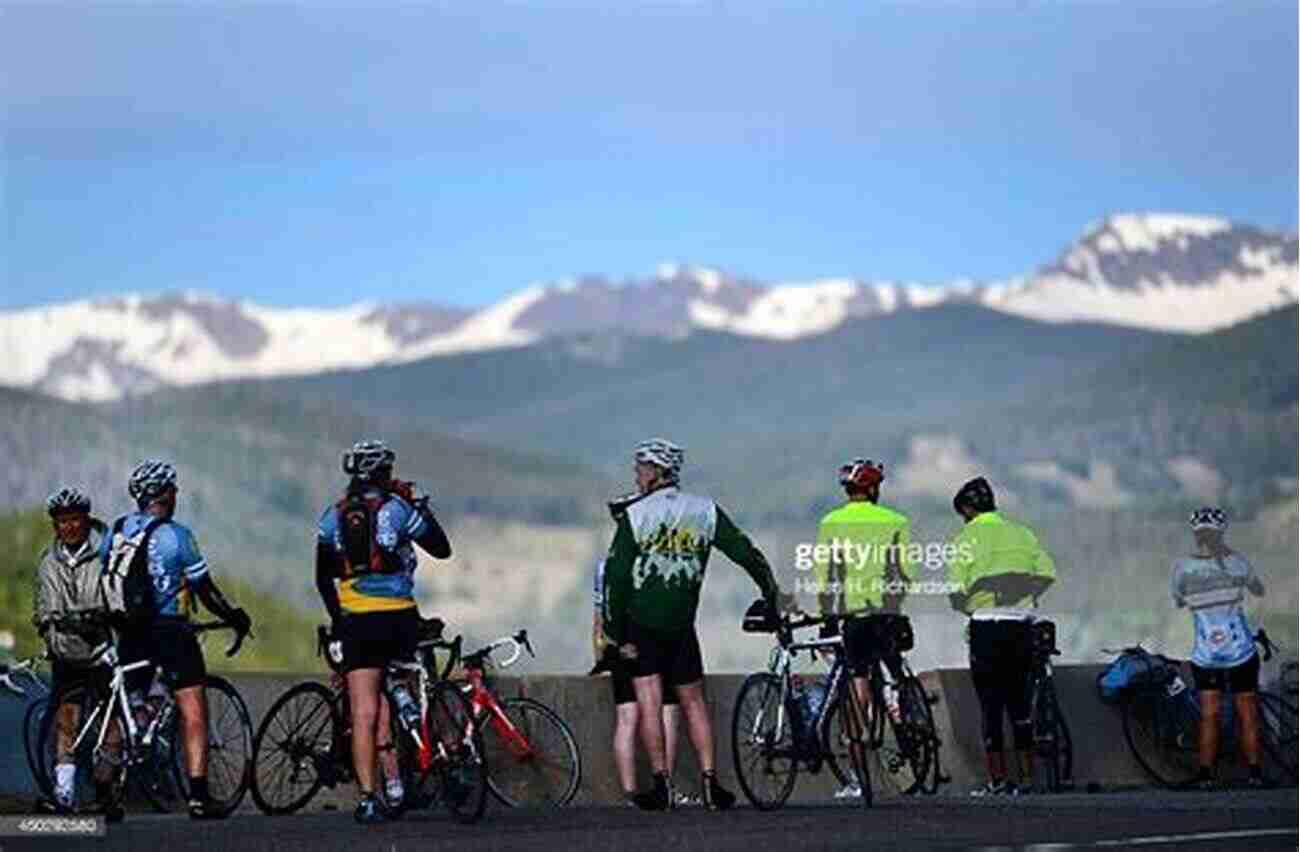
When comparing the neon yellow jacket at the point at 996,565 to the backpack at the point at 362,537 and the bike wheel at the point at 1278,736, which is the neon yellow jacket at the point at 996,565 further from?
the backpack at the point at 362,537

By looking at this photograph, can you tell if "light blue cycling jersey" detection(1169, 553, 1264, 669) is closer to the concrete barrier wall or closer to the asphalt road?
the concrete barrier wall

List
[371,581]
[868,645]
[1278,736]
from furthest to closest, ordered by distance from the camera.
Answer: [1278,736] → [868,645] → [371,581]

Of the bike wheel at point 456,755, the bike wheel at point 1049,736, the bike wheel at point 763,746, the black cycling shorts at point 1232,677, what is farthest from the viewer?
the black cycling shorts at point 1232,677

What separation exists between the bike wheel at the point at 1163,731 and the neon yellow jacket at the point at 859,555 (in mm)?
2654

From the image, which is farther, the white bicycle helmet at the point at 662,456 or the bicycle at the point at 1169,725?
the bicycle at the point at 1169,725

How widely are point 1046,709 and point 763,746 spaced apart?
2.59 m

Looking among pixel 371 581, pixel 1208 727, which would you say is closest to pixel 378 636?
pixel 371 581

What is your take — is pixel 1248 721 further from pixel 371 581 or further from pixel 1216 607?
pixel 371 581

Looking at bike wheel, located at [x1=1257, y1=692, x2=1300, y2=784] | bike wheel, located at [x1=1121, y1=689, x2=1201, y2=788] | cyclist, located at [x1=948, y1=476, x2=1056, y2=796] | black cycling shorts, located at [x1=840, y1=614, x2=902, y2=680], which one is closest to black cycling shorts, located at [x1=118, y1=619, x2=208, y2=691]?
black cycling shorts, located at [x1=840, y1=614, x2=902, y2=680]

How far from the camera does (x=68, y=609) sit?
18.5m

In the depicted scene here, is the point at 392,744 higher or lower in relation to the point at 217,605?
lower

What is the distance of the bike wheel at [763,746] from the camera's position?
19.0 metres

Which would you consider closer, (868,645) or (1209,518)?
(868,645)

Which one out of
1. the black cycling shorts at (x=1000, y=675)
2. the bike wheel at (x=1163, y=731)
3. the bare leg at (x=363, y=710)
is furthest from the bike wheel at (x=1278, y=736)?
the bare leg at (x=363, y=710)
